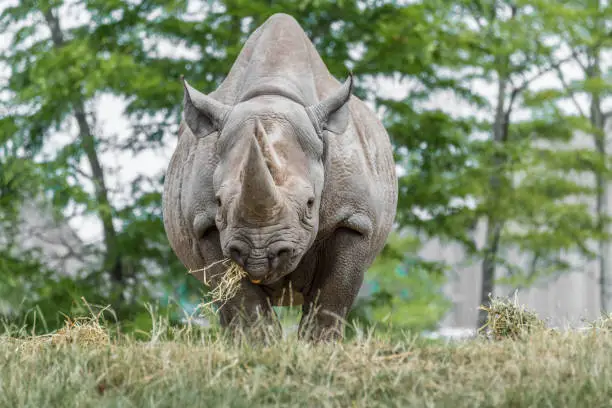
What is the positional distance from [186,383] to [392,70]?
11.9 m

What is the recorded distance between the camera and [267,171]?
561cm

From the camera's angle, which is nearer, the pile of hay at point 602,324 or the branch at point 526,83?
the pile of hay at point 602,324

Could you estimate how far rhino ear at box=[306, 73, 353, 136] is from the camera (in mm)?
6758

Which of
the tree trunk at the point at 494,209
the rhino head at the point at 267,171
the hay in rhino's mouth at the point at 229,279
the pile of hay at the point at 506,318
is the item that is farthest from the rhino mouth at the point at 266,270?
the tree trunk at the point at 494,209

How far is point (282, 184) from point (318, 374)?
157 centimetres

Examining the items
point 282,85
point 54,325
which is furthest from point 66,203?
point 282,85

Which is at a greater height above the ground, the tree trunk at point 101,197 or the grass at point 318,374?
the tree trunk at point 101,197

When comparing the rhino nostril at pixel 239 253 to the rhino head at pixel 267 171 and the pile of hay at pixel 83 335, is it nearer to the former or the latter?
the rhino head at pixel 267 171

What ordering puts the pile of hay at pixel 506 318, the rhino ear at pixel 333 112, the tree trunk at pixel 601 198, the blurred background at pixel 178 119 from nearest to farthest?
the pile of hay at pixel 506 318, the rhino ear at pixel 333 112, the blurred background at pixel 178 119, the tree trunk at pixel 601 198

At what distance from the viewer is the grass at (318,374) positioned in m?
4.43

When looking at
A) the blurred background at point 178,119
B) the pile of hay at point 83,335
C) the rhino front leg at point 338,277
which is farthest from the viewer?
the blurred background at point 178,119

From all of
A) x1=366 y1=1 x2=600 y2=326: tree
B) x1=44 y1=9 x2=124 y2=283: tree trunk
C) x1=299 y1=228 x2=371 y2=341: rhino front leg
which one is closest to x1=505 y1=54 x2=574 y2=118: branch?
x1=366 y1=1 x2=600 y2=326: tree

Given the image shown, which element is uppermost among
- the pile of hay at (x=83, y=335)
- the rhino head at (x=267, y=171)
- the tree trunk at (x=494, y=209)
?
the tree trunk at (x=494, y=209)

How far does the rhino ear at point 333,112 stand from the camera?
22.2 ft
